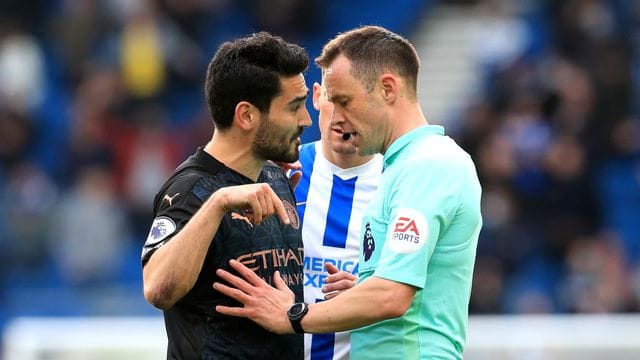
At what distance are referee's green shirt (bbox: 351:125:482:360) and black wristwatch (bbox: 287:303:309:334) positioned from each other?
286 mm

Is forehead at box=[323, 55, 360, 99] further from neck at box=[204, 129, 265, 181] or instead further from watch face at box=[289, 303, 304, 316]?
watch face at box=[289, 303, 304, 316]

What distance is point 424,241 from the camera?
432 cm

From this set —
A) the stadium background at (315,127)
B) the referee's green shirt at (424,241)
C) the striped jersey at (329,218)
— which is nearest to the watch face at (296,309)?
the referee's green shirt at (424,241)

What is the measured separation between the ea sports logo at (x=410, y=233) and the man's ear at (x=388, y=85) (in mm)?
480

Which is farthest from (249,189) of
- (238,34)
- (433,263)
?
(238,34)

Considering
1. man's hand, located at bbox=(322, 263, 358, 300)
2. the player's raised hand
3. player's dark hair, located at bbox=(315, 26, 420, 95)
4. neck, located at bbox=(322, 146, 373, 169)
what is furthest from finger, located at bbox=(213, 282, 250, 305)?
neck, located at bbox=(322, 146, 373, 169)

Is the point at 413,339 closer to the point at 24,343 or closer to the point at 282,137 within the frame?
the point at 282,137

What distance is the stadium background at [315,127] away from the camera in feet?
38.2

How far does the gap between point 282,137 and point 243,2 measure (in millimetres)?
10153

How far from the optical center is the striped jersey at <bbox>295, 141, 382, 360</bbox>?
550 centimetres

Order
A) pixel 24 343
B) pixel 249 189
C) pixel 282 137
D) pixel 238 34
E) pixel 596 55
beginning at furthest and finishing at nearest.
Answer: pixel 238 34 → pixel 596 55 → pixel 24 343 → pixel 282 137 → pixel 249 189

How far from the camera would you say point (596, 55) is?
40.8ft

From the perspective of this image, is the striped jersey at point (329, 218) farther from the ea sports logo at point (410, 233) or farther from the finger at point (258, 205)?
the finger at point (258, 205)

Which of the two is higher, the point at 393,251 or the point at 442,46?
the point at 442,46
